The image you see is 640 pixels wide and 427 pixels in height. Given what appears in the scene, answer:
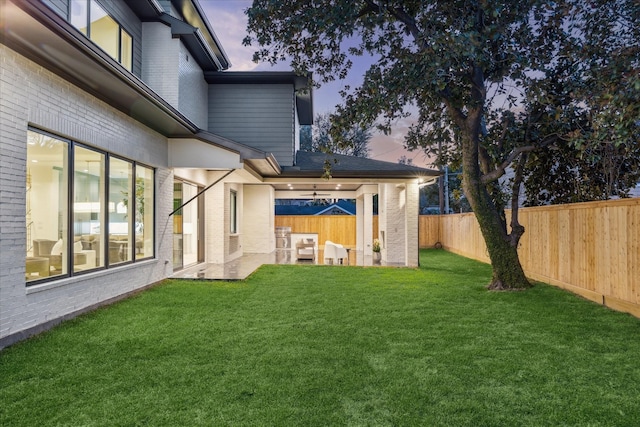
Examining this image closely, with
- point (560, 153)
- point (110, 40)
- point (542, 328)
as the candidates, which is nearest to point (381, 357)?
point (542, 328)

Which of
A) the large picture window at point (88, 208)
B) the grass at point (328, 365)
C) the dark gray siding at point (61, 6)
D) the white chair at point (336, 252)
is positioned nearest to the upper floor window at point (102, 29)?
the dark gray siding at point (61, 6)

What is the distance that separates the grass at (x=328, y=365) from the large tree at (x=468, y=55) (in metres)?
3.31

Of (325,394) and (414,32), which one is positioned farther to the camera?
(414,32)

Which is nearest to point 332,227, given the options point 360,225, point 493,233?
point 360,225

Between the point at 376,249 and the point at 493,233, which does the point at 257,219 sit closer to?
the point at 376,249

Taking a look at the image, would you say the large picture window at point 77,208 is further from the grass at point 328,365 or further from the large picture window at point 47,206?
the grass at point 328,365

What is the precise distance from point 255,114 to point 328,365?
10.9 metres

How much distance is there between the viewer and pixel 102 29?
28.0 ft

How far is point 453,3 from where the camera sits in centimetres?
756

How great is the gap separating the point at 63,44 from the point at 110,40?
536 cm

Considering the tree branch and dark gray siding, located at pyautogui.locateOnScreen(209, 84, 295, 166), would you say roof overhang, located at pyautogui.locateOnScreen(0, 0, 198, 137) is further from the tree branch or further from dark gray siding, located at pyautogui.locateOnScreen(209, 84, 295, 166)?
the tree branch

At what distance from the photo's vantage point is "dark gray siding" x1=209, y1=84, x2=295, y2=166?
44.2 ft

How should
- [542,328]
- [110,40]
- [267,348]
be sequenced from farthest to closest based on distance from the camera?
[110,40] → [542,328] → [267,348]

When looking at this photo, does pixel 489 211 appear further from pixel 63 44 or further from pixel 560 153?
pixel 63 44
